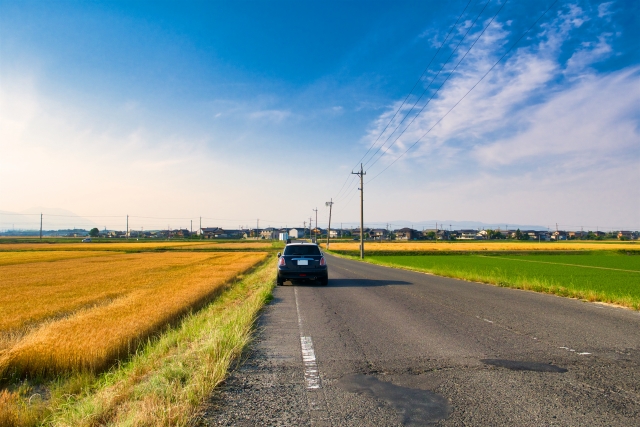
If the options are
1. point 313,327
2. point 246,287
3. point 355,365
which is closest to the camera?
point 355,365

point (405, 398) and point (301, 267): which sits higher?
point (301, 267)

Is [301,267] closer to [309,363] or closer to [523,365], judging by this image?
[309,363]

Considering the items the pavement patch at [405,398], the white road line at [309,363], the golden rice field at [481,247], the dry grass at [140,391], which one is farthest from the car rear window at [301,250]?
the golden rice field at [481,247]

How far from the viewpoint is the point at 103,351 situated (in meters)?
6.41

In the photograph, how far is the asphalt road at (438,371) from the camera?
3.69 meters

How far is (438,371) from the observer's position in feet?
16.3

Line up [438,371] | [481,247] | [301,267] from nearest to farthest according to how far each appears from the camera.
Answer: [438,371], [301,267], [481,247]

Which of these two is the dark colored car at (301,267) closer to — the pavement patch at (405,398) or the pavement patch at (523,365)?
the pavement patch at (523,365)

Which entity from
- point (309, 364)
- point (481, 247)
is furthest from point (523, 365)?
point (481, 247)

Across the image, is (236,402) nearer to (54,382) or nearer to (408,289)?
(54,382)

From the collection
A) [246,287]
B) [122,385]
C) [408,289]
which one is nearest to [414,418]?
[122,385]

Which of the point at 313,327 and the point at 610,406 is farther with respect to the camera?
the point at 313,327

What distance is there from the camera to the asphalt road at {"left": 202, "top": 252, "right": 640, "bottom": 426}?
3.69 meters

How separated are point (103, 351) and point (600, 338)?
7.94 metres
